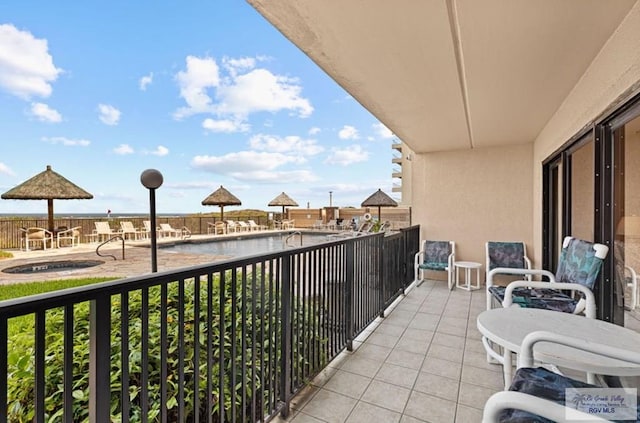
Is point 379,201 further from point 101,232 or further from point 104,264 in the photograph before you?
point 101,232

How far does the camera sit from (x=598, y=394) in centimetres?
118

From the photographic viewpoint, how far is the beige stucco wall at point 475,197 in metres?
5.14

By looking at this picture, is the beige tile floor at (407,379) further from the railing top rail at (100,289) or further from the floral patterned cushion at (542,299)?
the railing top rail at (100,289)

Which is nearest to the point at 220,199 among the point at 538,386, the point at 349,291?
the point at 349,291

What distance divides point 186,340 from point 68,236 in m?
13.0

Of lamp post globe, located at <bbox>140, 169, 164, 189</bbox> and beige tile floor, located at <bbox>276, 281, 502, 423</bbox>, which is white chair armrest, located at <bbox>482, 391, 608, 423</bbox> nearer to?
beige tile floor, located at <bbox>276, 281, 502, 423</bbox>

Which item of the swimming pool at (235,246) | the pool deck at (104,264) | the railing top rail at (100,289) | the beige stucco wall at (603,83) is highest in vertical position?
the beige stucco wall at (603,83)

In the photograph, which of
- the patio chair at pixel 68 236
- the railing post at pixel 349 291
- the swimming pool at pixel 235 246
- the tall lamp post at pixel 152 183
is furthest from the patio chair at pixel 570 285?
the patio chair at pixel 68 236

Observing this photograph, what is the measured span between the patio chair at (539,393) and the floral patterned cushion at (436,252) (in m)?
4.12

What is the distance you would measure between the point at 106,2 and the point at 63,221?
8.58 metres

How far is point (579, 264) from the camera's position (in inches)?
94.8

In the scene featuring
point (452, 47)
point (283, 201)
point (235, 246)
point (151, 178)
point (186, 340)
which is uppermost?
point (452, 47)

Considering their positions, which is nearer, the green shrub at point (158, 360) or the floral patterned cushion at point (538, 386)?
the floral patterned cushion at point (538, 386)

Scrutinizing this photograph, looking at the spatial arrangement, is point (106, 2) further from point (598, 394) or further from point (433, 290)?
point (598, 394)
